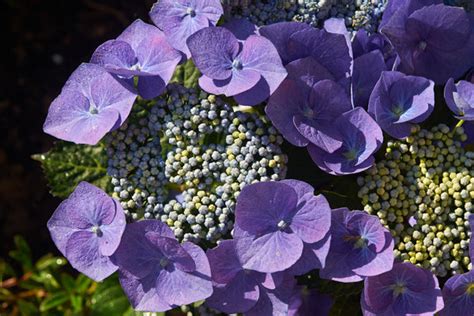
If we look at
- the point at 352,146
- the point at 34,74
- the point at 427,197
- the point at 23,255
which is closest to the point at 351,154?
the point at 352,146

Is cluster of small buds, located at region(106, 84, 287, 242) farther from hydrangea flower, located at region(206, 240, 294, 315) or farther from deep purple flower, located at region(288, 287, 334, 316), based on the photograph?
deep purple flower, located at region(288, 287, 334, 316)

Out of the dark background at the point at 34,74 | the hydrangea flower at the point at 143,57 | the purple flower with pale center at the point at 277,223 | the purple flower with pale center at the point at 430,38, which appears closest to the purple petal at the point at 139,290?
the purple flower with pale center at the point at 277,223

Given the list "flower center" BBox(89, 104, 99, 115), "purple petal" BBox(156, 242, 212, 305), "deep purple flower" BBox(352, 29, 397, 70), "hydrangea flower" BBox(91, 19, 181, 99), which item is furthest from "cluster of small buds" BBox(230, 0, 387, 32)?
"purple petal" BBox(156, 242, 212, 305)

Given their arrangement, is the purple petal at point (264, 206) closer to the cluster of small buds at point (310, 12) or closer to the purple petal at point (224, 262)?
the purple petal at point (224, 262)

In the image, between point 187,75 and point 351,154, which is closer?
point 351,154

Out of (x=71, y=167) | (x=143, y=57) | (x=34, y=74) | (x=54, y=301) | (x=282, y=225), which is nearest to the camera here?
(x=282, y=225)

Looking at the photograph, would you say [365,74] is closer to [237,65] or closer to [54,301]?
[237,65]
